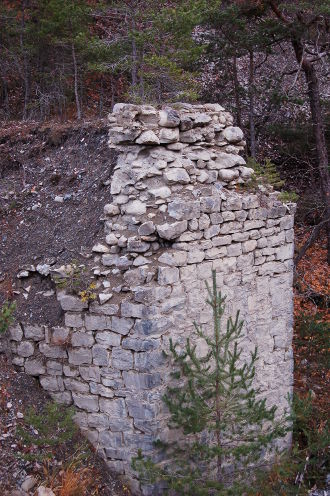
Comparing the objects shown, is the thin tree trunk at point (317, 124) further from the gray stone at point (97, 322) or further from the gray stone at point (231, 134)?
the gray stone at point (97, 322)

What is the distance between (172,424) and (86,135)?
413cm

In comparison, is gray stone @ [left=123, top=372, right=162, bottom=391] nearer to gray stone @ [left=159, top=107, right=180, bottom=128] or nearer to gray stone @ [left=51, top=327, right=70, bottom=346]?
gray stone @ [left=51, top=327, right=70, bottom=346]

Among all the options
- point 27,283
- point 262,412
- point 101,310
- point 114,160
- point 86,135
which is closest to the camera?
point 262,412

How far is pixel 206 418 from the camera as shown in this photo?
16.8 ft

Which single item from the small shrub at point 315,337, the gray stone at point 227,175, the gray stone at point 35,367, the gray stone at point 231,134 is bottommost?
the small shrub at point 315,337

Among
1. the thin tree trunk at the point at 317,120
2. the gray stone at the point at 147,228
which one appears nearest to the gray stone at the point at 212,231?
the gray stone at the point at 147,228

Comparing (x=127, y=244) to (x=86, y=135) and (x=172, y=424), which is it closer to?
(x=172, y=424)

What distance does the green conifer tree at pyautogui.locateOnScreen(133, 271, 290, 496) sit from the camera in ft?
16.3

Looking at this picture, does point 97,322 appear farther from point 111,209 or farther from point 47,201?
point 47,201

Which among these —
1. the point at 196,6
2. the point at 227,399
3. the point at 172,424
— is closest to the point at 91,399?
the point at 172,424

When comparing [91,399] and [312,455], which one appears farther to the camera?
[312,455]

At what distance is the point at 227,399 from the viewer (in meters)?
5.16

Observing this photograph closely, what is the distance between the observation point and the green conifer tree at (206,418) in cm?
497

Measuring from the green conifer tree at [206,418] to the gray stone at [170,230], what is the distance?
0.62m
